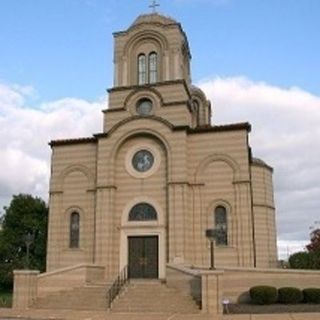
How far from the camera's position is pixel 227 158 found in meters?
30.9

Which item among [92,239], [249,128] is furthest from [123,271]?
[249,128]

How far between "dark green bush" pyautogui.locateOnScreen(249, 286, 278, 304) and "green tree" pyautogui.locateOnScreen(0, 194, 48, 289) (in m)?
22.1

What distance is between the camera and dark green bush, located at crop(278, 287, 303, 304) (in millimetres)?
23562

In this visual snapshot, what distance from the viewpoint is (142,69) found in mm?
35688

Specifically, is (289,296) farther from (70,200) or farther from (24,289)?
(70,200)

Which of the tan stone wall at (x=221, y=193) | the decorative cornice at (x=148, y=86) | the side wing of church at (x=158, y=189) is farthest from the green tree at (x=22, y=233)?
the tan stone wall at (x=221, y=193)

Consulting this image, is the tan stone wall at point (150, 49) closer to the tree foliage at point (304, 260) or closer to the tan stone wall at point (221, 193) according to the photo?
the tan stone wall at point (221, 193)

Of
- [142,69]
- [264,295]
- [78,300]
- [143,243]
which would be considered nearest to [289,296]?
[264,295]

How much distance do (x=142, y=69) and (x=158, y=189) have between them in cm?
969

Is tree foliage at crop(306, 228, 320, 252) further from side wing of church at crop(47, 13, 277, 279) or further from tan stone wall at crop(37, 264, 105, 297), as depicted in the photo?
tan stone wall at crop(37, 264, 105, 297)

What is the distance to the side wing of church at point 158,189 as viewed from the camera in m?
29.8

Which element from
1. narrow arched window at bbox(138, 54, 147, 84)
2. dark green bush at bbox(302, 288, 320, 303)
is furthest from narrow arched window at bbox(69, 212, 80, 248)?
dark green bush at bbox(302, 288, 320, 303)

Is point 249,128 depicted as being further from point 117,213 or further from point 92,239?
point 92,239

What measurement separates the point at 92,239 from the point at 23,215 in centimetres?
1342
